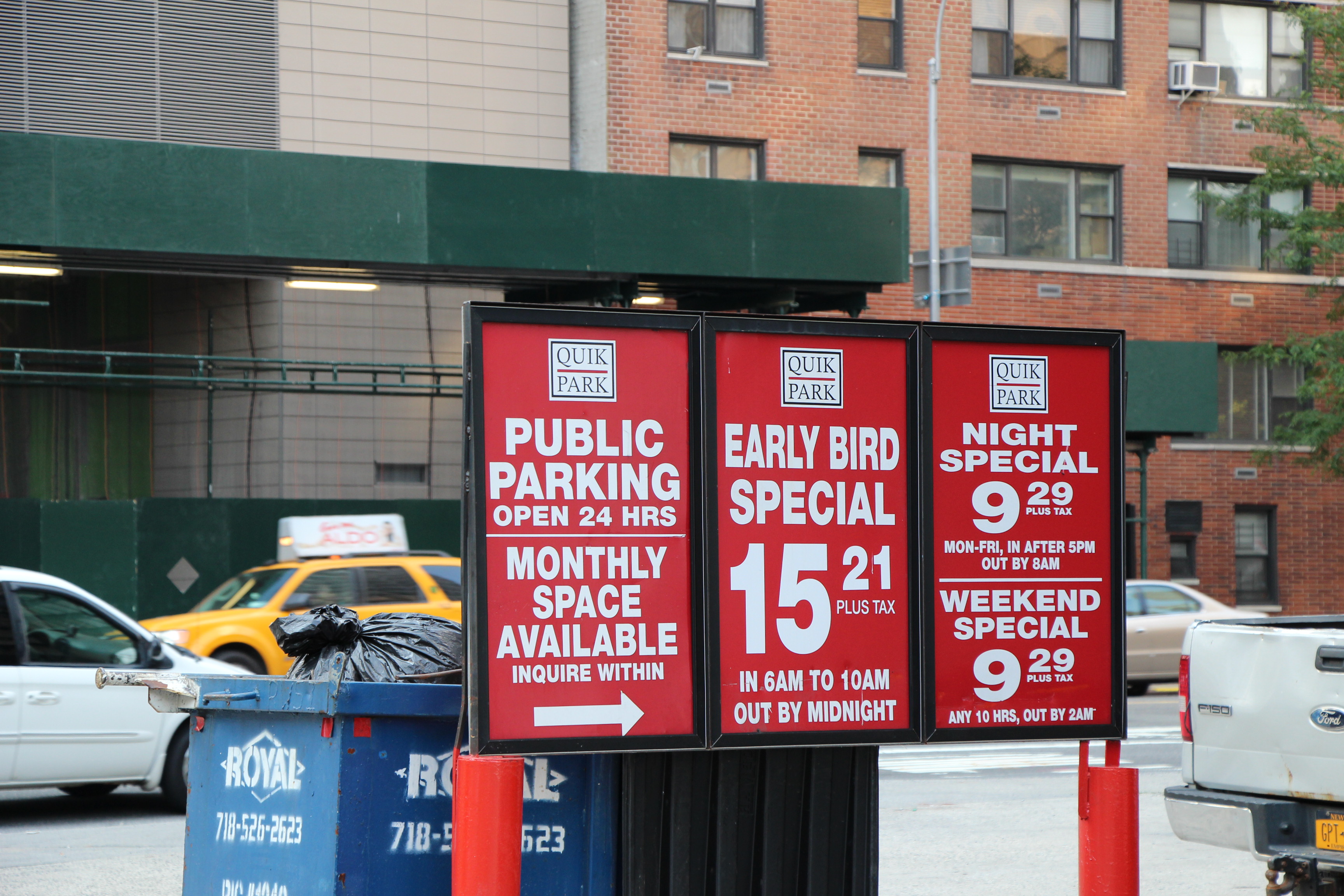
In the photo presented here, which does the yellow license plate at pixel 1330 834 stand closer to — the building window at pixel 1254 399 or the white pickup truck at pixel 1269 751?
the white pickup truck at pixel 1269 751

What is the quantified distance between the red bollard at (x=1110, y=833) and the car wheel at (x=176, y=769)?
7422 mm

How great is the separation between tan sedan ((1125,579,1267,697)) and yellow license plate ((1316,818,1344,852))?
14.1 meters

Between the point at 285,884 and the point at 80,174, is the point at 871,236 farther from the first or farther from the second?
the point at 285,884

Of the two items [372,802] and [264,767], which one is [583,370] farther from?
[264,767]

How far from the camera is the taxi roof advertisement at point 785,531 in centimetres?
486

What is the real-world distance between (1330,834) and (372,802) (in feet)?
12.9

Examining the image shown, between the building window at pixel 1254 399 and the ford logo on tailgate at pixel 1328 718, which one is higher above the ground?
the building window at pixel 1254 399

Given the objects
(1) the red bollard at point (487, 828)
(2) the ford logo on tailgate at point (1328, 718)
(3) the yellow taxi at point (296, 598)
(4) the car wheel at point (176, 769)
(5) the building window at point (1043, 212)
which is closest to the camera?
(1) the red bollard at point (487, 828)

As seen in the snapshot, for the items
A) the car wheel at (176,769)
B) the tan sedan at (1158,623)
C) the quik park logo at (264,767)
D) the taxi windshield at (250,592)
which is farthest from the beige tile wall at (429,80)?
the quik park logo at (264,767)

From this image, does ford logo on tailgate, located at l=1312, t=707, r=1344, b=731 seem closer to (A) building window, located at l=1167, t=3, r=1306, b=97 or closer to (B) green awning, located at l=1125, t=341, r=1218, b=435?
(B) green awning, located at l=1125, t=341, r=1218, b=435

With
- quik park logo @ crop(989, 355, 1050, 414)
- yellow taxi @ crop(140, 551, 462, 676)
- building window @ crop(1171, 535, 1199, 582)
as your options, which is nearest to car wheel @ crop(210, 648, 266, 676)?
yellow taxi @ crop(140, 551, 462, 676)

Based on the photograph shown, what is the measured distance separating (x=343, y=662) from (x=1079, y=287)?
24.9 metres

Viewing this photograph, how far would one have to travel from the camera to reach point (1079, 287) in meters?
28.5

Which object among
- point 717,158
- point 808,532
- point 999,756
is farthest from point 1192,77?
point 808,532
